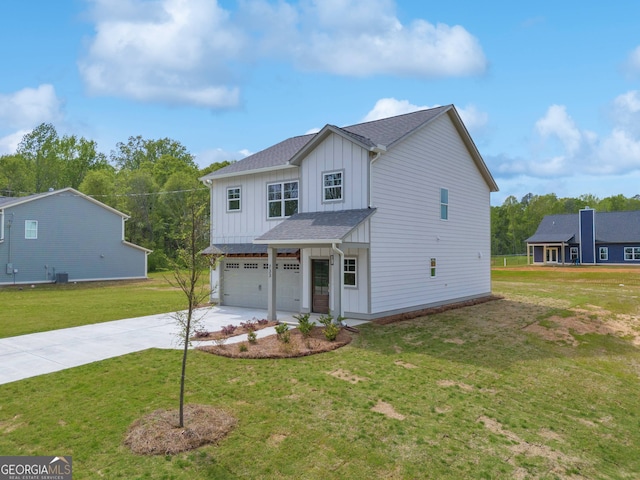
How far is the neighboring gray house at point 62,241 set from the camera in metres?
28.1

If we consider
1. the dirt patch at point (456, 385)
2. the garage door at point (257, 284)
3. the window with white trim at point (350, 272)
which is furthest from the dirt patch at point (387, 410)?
the garage door at point (257, 284)

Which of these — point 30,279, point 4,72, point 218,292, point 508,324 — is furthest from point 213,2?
point 30,279

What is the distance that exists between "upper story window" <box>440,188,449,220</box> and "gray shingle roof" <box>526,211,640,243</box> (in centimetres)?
3613

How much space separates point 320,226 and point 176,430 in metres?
8.70

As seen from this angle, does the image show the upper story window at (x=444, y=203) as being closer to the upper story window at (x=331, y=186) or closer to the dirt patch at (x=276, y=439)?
the upper story window at (x=331, y=186)

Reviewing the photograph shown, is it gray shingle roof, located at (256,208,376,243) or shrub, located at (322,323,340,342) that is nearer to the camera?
shrub, located at (322,323,340,342)

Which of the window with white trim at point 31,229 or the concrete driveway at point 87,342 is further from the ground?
the window with white trim at point 31,229

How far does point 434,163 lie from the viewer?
671 inches

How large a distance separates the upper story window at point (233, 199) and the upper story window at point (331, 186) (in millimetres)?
→ 4765

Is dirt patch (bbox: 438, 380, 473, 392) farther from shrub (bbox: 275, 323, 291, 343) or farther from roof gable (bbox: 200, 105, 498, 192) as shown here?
roof gable (bbox: 200, 105, 498, 192)

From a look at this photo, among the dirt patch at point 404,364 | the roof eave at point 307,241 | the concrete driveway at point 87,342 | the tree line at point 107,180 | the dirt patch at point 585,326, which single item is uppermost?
the tree line at point 107,180

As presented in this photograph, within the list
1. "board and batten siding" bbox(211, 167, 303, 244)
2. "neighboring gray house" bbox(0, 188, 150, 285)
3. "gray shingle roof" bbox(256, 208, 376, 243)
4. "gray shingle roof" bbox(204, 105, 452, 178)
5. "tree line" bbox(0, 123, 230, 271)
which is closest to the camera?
"gray shingle roof" bbox(256, 208, 376, 243)

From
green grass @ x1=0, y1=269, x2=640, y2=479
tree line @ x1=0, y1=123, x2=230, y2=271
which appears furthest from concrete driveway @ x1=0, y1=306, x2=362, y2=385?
tree line @ x1=0, y1=123, x2=230, y2=271

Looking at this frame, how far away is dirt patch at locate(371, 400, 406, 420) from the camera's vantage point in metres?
6.48
